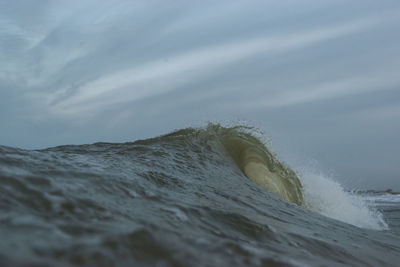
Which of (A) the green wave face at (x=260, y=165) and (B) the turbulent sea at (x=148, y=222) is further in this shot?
(A) the green wave face at (x=260, y=165)

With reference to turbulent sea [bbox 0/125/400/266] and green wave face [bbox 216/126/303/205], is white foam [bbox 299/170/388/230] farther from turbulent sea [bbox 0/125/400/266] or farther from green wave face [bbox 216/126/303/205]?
turbulent sea [bbox 0/125/400/266]

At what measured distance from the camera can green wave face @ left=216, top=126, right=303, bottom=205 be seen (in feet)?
21.4

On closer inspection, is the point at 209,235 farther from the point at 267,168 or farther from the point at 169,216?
the point at 267,168

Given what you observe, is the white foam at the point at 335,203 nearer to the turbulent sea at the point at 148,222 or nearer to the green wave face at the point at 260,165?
the green wave face at the point at 260,165

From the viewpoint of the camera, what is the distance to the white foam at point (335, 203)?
684 centimetres

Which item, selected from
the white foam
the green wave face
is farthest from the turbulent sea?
the white foam

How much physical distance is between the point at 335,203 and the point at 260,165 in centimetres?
193

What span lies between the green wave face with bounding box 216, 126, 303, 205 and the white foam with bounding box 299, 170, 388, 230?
1.09 feet

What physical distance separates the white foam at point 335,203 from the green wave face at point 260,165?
33 cm

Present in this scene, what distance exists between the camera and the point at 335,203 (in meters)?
7.54

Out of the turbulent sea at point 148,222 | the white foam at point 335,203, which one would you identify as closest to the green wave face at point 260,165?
the white foam at point 335,203

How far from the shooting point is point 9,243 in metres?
1.40

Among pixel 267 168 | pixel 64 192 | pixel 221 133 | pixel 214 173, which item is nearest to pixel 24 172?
pixel 64 192

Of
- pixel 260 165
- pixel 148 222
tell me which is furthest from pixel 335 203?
pixel 148 222
